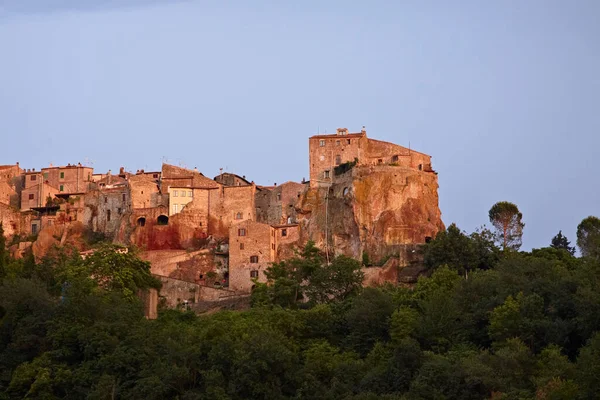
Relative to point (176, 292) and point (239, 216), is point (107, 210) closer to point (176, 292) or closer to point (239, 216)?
point (239, 216)

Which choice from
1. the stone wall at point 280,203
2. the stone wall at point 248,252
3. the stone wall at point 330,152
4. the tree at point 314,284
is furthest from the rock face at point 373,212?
the tree at point 314,284

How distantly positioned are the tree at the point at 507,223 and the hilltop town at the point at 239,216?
3244 millimetres

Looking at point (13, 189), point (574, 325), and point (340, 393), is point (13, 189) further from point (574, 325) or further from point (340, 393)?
point (574, 325)

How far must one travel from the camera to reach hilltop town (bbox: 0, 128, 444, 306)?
68438 mm

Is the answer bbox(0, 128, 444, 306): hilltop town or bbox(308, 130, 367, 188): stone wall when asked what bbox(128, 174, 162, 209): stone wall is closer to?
bbox(0, 128, 444, 306): hilltop town

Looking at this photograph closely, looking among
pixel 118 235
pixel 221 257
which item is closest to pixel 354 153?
pixel 221 257

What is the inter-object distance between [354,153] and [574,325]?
25.4 meters

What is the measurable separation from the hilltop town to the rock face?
54 mm

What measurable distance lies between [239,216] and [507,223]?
1505 centimetres

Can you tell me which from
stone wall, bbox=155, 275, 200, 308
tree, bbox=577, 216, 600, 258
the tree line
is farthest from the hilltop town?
tree, bbox=577, 216, 600, 258

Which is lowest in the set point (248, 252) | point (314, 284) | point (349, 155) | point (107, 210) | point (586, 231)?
point (314, 284)

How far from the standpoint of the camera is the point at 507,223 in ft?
227

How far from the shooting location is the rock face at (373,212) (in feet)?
225

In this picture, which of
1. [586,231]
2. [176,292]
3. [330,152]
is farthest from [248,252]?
[586,231]
